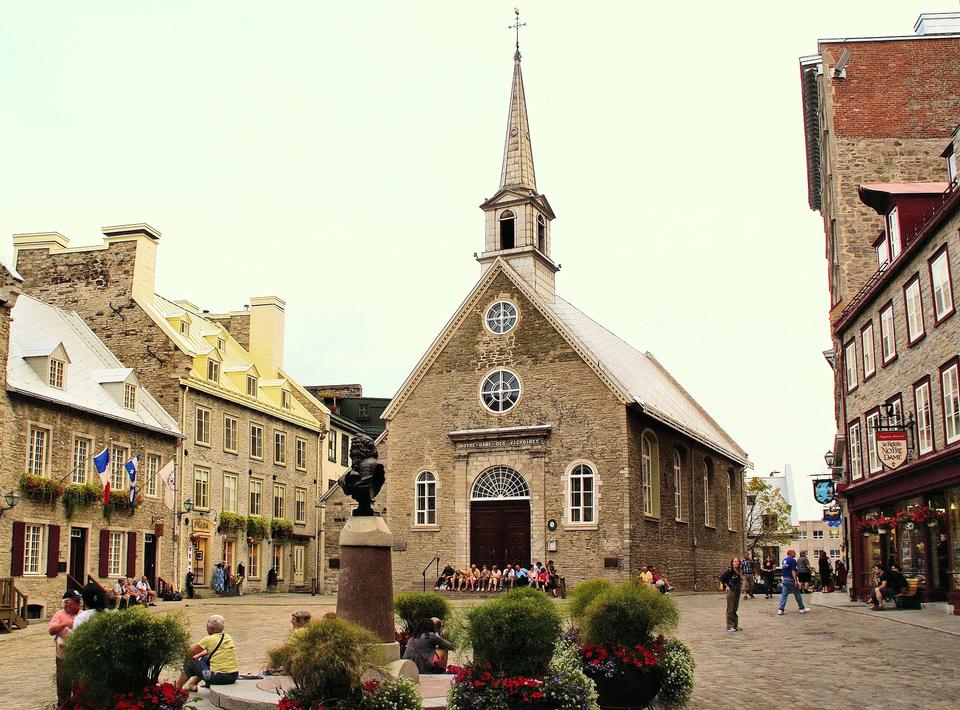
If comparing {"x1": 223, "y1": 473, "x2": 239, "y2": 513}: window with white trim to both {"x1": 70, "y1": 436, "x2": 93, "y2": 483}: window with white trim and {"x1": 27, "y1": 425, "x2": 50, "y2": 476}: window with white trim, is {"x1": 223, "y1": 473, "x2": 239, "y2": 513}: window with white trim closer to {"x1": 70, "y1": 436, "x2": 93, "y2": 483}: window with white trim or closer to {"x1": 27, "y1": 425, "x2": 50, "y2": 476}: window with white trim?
{"x1": 70, "y1": 436, "x2": 93, "y2": 483}: window with white trim

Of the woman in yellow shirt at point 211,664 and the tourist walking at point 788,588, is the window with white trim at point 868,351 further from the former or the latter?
the woman in yellow shirt at point 211,664

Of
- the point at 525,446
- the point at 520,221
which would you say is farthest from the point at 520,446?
the point at 520,221

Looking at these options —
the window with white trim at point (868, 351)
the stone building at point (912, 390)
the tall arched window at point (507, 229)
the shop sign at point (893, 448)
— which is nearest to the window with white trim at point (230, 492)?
the tall arched window at point (507, 229)

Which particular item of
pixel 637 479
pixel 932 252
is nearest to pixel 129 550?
pixel 637 479

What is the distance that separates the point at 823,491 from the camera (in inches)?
1404

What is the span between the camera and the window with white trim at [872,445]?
2930 centimetres

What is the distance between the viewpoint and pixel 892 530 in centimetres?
2780

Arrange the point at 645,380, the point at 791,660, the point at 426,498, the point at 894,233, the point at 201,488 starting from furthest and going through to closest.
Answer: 1. the point at 645,380
2. the point at 201,488
3. the point at 426,498
4. the point at 894,233
5. the point at 791,660

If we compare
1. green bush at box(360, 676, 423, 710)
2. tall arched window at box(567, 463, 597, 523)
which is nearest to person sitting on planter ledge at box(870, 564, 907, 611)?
tall arched window at box(567, 463, 597, 523)

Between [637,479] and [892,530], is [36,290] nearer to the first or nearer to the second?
[637,479]

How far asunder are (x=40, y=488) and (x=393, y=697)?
84.4ft

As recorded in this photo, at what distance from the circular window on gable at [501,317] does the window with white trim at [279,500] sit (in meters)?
14.1

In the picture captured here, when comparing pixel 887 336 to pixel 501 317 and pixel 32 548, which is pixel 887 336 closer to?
pixel 501 317

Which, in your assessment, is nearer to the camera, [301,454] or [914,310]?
[914,310]
